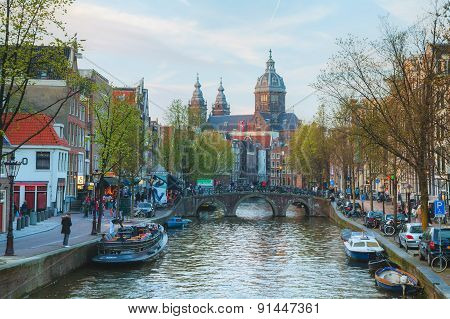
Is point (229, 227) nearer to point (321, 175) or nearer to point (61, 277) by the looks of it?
point (321, 175)

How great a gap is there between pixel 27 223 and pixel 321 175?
59.8 metres

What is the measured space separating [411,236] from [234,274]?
1019 cm

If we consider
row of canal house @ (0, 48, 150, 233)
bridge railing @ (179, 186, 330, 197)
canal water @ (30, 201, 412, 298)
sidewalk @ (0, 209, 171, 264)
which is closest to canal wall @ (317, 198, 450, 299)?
canal water @ (30, 201, 412, 298)

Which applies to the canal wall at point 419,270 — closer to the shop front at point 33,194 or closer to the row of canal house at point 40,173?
the row of canal house at point 40,173

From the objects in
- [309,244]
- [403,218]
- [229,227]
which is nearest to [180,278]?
[309,244]

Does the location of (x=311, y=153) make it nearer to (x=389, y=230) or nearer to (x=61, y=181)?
(x=61, y=181)

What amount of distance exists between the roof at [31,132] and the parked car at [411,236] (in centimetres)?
2805

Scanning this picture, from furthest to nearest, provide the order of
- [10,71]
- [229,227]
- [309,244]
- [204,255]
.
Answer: [229,227]
[309,244]
[204,255]
[10,71]

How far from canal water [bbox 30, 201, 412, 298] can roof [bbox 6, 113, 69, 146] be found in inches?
580

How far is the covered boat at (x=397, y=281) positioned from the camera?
27.7 metres

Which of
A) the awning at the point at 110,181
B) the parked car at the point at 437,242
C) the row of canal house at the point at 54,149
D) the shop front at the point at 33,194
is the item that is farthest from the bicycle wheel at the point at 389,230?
the awning at the point at 110,181

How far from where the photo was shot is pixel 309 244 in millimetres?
51594

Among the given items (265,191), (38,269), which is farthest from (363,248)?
(265,191)

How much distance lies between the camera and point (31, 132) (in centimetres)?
5525
